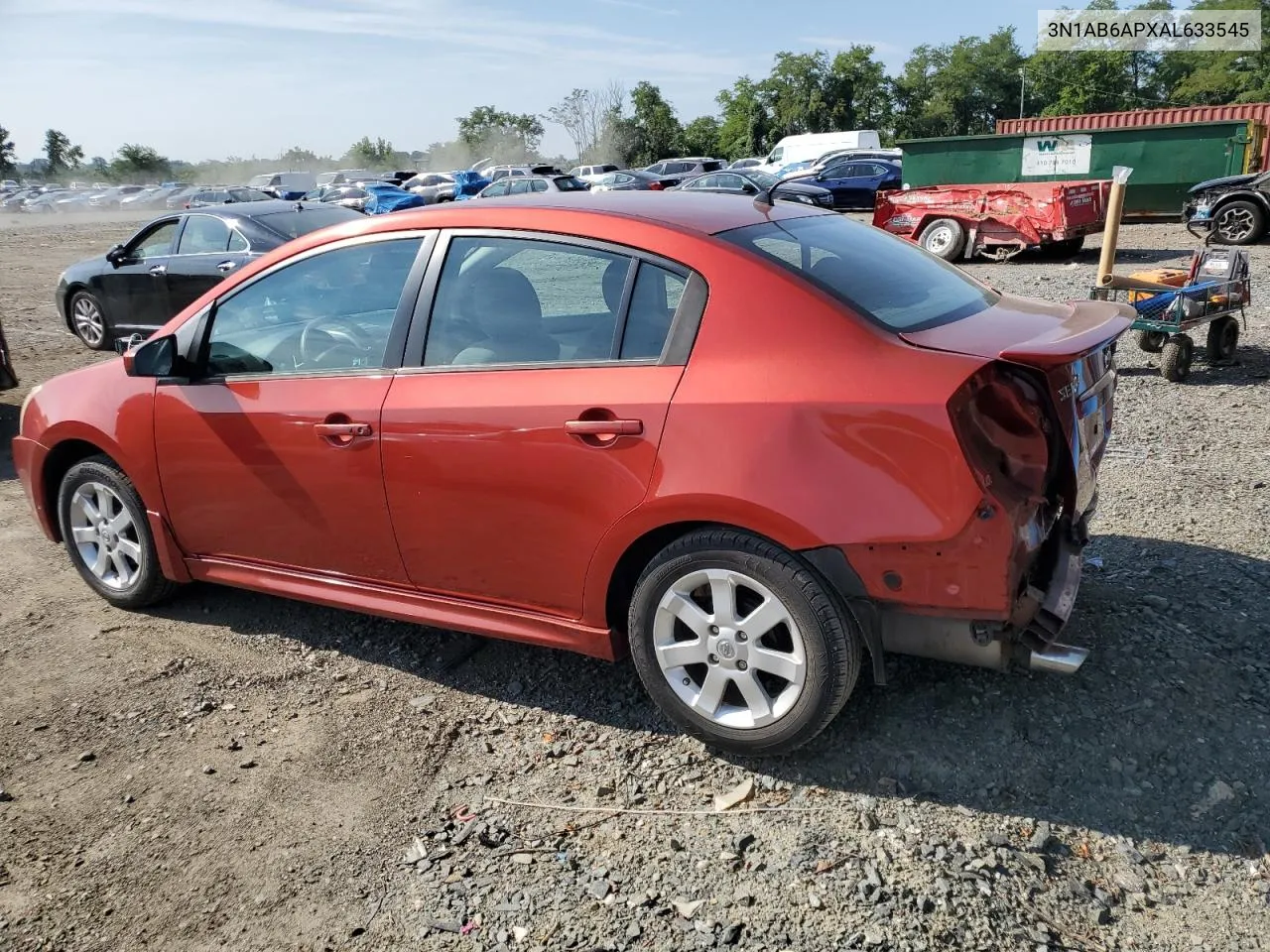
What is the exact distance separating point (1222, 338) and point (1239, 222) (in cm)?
980

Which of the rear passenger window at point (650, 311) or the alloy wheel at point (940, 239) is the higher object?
the rear passenger window at point (650, 311)

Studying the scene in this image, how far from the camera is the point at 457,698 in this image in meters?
3.63

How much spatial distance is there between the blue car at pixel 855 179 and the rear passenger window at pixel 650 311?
25.0 metres

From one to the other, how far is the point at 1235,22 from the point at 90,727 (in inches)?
3165

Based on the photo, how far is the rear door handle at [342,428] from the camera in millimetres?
3447

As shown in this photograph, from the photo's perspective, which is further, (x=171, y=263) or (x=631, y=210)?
(x=171, y=263)

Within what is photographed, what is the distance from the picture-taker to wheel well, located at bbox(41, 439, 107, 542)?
4.43 m

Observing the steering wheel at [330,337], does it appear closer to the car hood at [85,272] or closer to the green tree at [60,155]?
the car hood at [85,272]

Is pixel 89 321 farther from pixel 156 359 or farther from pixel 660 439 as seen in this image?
pixel 660 439

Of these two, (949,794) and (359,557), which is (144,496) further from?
(949,794)

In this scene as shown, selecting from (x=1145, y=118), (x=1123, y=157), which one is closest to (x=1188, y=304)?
(x=1123, y=157)

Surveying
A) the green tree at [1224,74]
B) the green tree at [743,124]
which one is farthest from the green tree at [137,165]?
the green tree at [1224,74]

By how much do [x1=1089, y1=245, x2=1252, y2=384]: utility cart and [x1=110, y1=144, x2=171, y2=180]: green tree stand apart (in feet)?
352

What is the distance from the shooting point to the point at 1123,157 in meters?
19.5
